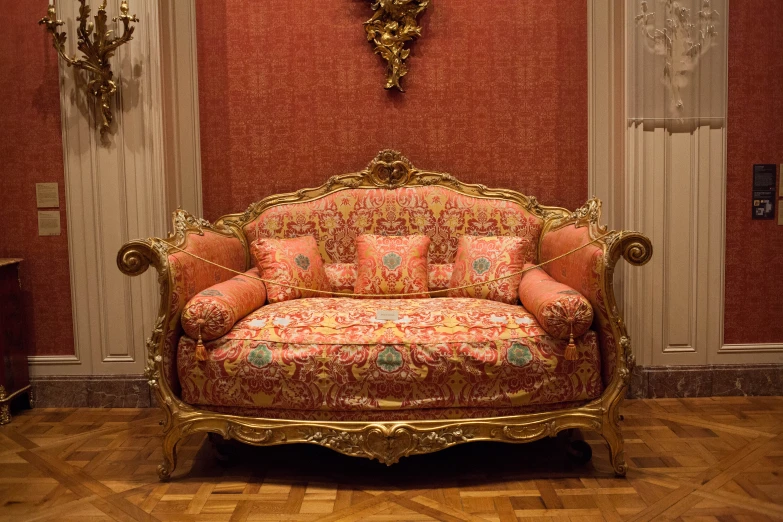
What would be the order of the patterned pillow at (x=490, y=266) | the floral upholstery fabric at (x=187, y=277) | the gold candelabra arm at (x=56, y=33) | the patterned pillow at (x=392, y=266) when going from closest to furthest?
1. the floral upholstery fabric at (x=187, y=277)
2. the patterned pillow at (x=490, y=266)
3. the patterned pillow at (x=392, y=266)
4. the gold candelabra arm at (x=56, y=33)

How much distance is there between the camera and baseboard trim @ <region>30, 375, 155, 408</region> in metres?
3.33

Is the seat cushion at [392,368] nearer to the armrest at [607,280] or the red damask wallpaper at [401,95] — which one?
the armrest at [607,280]

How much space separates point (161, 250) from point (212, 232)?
65cm

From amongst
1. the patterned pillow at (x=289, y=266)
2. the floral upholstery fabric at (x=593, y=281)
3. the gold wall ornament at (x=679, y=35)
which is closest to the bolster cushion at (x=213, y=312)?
the patterned pillow at (x=289, y=266)

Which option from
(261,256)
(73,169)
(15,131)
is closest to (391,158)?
(261,256)

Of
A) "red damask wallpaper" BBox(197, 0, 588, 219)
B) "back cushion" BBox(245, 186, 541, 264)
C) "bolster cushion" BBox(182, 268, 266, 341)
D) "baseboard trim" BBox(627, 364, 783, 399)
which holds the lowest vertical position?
"baseboard trim" BBox(627, 364, 783, 399)

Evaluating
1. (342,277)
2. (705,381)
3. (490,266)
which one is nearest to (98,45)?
(342,277)

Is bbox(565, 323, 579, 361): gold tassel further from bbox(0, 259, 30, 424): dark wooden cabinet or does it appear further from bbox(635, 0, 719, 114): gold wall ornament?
bbox(0, 259, 30, 424): dark wooden cabinet

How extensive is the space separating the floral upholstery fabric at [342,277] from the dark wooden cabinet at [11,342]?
1.49m

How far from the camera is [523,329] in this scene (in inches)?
93.0

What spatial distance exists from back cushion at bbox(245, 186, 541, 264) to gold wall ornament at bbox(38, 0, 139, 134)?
92 centimetres

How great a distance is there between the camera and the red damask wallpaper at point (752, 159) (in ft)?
10.6

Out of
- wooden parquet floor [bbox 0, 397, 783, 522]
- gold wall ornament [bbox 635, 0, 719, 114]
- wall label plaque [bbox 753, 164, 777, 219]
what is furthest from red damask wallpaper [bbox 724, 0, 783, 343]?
wooden parquet floor [bbox 0, 397, 783, 522]

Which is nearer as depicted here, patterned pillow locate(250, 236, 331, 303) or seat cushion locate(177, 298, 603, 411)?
seat cushion locate(177, 298, 603, 411)
